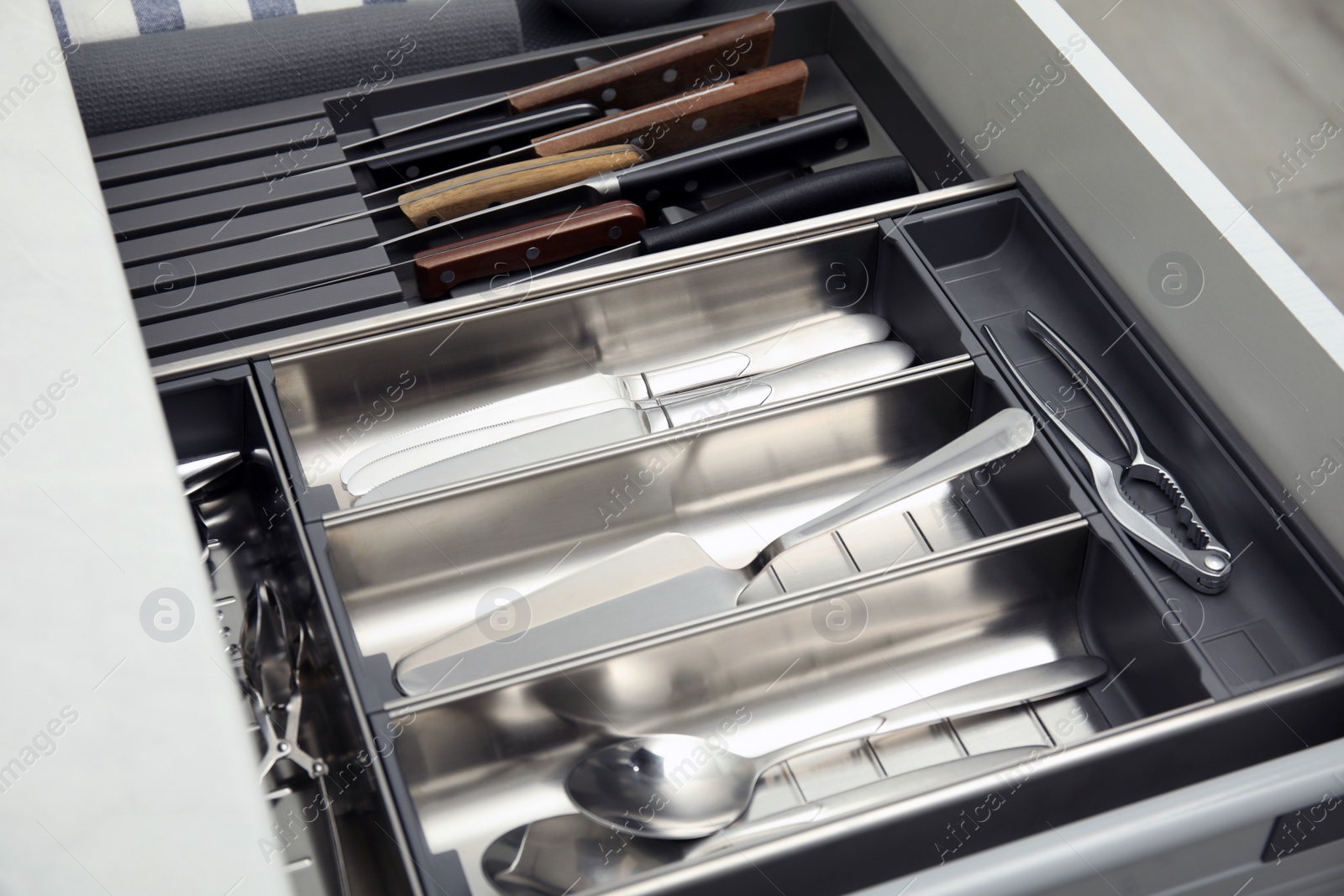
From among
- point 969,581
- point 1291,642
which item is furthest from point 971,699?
point 1291,642

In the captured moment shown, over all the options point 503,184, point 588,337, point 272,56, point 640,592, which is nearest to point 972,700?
point 640,592

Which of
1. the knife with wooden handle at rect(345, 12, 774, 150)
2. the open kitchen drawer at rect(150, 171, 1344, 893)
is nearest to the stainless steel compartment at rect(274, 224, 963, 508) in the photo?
the open kitchen drawer at rect(150, 171, 1344, 893)

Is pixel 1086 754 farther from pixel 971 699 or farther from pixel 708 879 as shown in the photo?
pixel 708 879

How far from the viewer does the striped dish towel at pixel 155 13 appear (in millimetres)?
888

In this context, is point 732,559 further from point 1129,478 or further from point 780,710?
point 1129,478

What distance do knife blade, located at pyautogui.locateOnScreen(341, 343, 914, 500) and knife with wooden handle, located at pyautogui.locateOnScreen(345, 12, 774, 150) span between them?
302 millimetres

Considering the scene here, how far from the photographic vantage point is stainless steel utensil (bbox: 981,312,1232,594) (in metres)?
0.67

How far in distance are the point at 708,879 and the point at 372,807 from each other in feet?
0.65

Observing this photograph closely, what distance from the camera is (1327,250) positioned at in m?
0.89

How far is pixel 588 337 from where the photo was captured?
82cm

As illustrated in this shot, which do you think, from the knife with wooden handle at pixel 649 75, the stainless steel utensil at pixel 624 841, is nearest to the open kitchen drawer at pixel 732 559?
the stainless steel utensil at pixel 624 841

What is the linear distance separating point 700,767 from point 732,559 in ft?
0.52

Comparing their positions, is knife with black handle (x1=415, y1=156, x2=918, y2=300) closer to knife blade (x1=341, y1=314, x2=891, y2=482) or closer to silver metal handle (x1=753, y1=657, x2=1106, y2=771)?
knife blade (x1=341, y1=314, x2=891, y2=482)

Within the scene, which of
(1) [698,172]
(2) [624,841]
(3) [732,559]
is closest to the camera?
(2) [624,841]
